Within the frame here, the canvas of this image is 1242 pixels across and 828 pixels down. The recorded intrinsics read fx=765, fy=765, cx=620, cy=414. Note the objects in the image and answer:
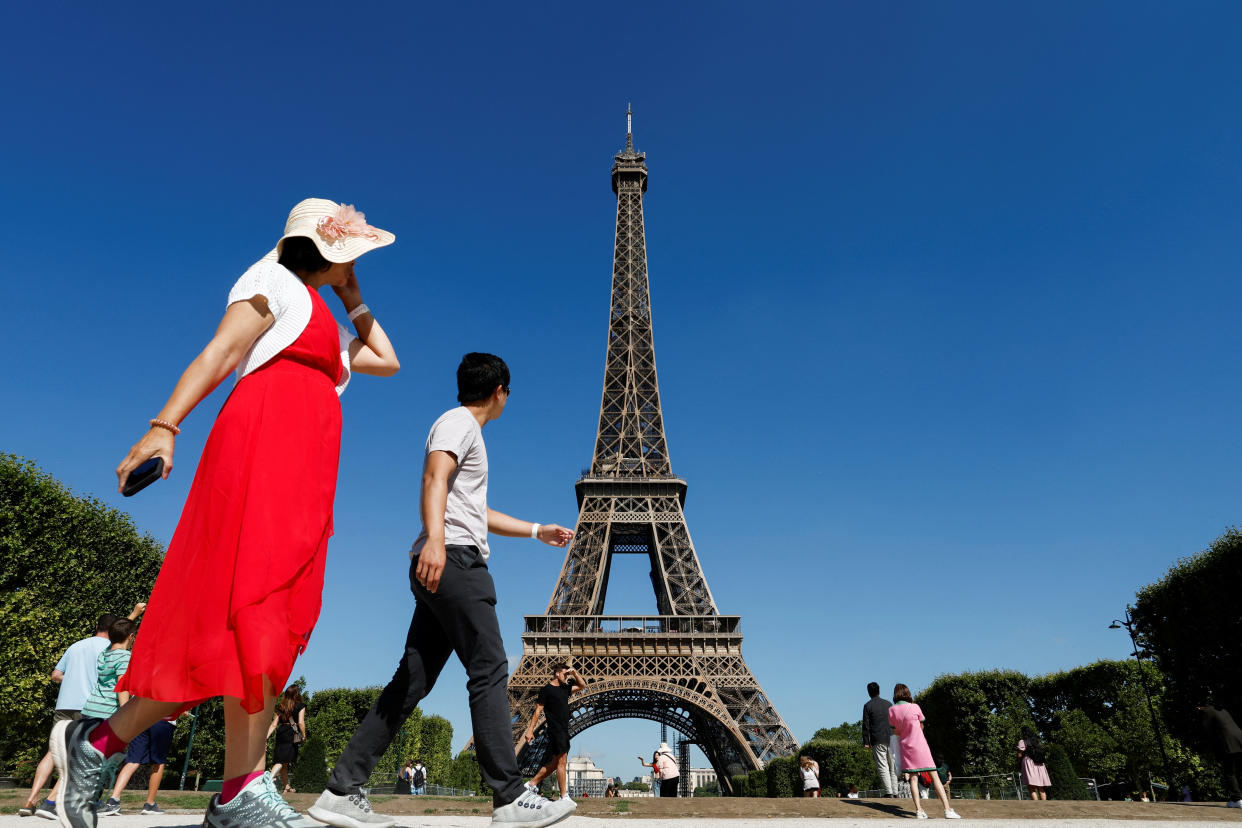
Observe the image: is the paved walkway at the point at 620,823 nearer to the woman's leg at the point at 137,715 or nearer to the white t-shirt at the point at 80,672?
the white t-shirt at the point at 80,672

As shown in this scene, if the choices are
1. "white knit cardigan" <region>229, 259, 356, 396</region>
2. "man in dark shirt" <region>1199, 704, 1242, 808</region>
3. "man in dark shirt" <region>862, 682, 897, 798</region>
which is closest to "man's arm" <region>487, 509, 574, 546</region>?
"white knit cardigan" <region>229, 259, 356, 396</region>

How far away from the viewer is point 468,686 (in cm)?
370

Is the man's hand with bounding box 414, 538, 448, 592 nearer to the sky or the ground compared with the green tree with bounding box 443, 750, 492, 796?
nearer to the ground

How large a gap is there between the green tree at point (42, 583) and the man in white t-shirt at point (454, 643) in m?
20.2

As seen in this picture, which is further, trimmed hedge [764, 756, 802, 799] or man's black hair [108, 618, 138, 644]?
trimmed hedge [764, 756, 802, 799]

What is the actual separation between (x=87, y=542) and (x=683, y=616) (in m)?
23.2

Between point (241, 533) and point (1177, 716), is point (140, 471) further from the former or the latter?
point (1177, 716)

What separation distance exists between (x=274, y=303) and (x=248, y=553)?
0.99m

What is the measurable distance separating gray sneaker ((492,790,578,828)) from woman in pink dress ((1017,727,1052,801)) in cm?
1349

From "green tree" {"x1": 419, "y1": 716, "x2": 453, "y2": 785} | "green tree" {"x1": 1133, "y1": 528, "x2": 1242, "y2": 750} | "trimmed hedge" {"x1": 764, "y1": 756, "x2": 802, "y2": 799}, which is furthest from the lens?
"green tree" {"x1": 419, "y1": 716, "x2": 453, "y2": 785}

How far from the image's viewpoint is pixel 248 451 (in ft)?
8.99

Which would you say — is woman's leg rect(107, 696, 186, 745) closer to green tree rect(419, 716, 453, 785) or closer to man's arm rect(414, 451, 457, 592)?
man's arm rect(414, 451, 457, 592)

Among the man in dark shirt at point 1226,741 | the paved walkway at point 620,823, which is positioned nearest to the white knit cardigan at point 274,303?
the paved walkway at point 620,823

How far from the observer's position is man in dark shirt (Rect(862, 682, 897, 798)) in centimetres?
1198
